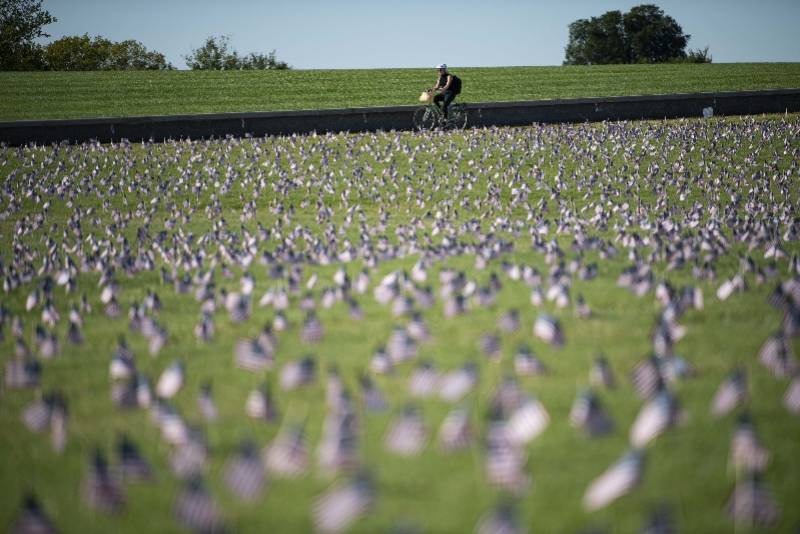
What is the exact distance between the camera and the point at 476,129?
28375mm

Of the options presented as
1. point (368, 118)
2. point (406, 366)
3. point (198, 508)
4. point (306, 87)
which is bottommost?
point (406, 366)

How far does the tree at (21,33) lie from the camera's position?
89.2 meters

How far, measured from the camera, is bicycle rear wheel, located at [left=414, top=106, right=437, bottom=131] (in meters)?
28.5

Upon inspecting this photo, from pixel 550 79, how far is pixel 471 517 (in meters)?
45.5

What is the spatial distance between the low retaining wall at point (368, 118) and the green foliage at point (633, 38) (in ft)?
315

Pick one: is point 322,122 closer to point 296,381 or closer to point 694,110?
point 694,110

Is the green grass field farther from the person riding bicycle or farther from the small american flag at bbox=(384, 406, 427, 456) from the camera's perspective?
the small american flag at bbox=(384, 406, 427, 456)

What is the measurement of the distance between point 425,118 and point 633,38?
111 m

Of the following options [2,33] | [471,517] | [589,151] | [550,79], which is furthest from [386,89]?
[2,33]

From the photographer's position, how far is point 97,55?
105 metres

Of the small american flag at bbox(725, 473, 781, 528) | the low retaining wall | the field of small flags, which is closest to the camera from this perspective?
the small american flag at bbox(725, 473, 781, 528)

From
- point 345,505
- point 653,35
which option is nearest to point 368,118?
point 345,505

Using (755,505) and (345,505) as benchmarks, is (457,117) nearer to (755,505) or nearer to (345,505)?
(755,505)

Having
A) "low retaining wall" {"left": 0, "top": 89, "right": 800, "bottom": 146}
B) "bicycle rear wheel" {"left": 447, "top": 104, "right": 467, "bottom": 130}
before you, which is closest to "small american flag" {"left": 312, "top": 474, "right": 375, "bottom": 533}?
"low retaining wall" {"left": 0, "top": 89, "right": 800, "bottom": 146}
